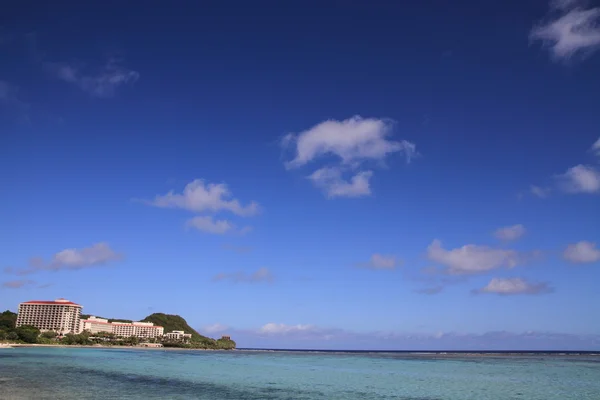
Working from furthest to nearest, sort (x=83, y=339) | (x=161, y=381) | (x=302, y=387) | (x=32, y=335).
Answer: (x=83, y=339) → (x=32, y=335) → (x=161, y=381) → (x=302, y=387)

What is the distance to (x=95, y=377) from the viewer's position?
159 ft

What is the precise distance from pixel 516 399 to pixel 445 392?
5936 mm

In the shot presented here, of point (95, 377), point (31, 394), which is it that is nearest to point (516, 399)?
point (31, 394)

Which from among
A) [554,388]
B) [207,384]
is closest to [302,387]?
[207,384]

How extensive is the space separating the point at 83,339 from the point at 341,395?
193 metres

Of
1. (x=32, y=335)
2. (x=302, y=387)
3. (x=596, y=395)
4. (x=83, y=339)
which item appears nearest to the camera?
(x=596, y=395)

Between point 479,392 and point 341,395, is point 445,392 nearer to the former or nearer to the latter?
point 479,392

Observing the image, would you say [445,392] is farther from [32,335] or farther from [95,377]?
[32,335]

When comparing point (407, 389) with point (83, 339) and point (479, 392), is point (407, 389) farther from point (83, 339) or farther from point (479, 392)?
point (83, 339)

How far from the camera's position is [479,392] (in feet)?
136

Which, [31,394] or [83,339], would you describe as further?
[83,339]

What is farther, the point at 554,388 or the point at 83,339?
the point at 83,339

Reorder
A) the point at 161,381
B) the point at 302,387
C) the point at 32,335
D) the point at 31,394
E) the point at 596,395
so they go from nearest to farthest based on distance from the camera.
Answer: the point at 31,394 → the point at 596,395 → the point at 302,387 → the point at 161,381 → the point at 32,335

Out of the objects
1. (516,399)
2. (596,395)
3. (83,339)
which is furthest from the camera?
(83,339)
